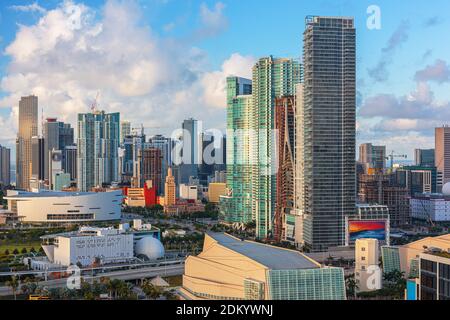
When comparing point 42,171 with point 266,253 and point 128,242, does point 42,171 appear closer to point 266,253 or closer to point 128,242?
point 128,242

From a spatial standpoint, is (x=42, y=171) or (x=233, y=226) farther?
→ (x=42, y=171)

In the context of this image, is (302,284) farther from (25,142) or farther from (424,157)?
(25,142)

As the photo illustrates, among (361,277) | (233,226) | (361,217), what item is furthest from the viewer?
(233,226)

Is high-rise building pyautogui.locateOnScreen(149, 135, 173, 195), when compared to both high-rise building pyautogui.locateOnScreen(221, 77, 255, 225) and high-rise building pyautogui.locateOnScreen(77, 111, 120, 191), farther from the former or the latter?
high-rise building pyautogui.locateOnScreen(221, 77, 255, 225)

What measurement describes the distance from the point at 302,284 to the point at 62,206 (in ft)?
35.8

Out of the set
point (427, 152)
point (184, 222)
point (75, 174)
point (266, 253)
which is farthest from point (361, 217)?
point (75, 174)

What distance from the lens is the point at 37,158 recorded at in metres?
23.1

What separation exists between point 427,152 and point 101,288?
48.8ft

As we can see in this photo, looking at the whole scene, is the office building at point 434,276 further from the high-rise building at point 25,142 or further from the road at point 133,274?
the high-rise building at point 25,142

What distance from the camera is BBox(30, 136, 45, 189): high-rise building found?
896 inches

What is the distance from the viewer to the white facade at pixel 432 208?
14055mm

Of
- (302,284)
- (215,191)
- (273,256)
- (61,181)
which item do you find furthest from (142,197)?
(302,284)

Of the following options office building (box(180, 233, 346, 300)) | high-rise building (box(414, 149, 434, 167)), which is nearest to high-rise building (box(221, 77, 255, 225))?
office building (box(180, 233, 346, 300))
